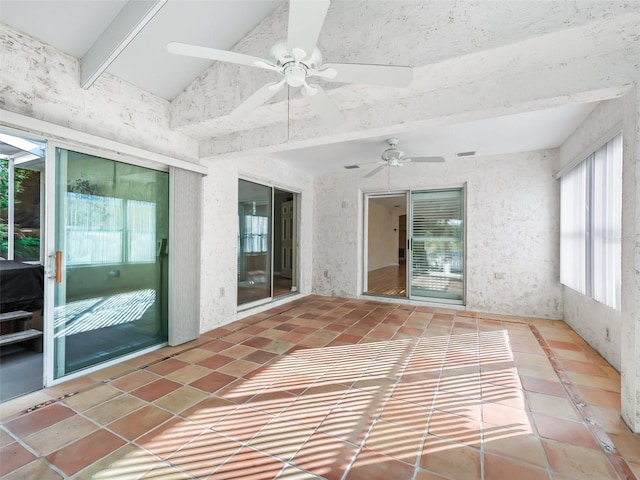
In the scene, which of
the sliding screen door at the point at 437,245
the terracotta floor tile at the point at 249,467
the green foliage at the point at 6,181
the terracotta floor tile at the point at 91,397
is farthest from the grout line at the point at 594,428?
the green foliage at the point at 6,181

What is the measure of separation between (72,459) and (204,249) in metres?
2.34

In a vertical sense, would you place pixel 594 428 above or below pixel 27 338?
below

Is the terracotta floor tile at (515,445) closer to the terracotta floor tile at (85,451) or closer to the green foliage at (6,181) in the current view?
Answer: the terracotta floor tile at (85,451)

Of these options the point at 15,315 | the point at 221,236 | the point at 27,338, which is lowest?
the point at 27,338

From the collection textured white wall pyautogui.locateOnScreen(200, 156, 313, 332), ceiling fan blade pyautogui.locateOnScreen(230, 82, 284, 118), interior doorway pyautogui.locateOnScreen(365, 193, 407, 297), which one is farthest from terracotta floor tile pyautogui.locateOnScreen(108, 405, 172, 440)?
interior doorway pyautogui.locateOnScreen(365, 193, 407, 297)

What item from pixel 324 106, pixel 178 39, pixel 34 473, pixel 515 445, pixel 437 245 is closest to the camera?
pixel 34 473

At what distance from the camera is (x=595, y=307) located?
3176 mm

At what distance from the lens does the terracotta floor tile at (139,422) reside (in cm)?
179

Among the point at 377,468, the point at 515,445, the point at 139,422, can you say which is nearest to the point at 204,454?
the point at 139,422

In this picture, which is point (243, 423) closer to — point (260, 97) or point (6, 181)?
point (260, 97)

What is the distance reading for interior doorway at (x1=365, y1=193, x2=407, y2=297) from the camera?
814 centimetres

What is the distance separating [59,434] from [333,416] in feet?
5.55

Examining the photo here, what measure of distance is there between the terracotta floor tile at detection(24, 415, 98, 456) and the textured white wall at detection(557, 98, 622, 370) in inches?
168

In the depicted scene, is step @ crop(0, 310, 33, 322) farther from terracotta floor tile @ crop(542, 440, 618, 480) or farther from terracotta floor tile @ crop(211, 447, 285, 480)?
terracotta floor tile @ crop(542, 440, 618, 480)
